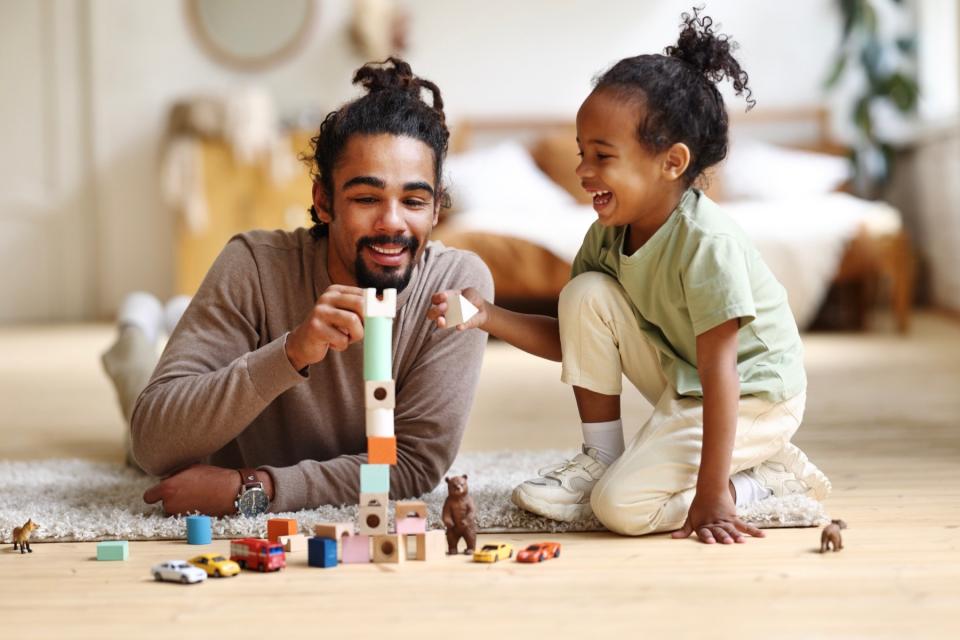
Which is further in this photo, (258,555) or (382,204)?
(382,204)

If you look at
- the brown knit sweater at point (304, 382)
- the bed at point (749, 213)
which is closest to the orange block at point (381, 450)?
the brown knit sweater at point (304, 382)

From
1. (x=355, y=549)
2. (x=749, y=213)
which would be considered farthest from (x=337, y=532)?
(x=749, y=213)

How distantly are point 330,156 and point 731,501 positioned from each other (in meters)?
0.75

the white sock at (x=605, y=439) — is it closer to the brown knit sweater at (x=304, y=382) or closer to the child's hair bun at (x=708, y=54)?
the brown knit sweater at (x=304, y=382)

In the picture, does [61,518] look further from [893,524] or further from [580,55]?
[580,55]

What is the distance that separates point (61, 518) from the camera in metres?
1.77

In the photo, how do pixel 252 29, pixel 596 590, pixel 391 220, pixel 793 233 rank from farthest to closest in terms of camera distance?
1. pixel 252 29
2. pixel 793 233
3. pixel 391 220
4. pixel 596 590

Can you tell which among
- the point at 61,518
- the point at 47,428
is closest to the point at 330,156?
the point at 61,518

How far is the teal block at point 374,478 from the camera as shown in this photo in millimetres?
1487

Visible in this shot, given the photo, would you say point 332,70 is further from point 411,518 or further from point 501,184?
point 411,518

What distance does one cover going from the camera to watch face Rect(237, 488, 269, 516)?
172cm

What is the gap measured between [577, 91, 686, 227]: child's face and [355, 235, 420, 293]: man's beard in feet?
0.87

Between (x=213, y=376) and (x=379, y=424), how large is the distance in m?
0.33

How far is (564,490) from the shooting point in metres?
1.75
